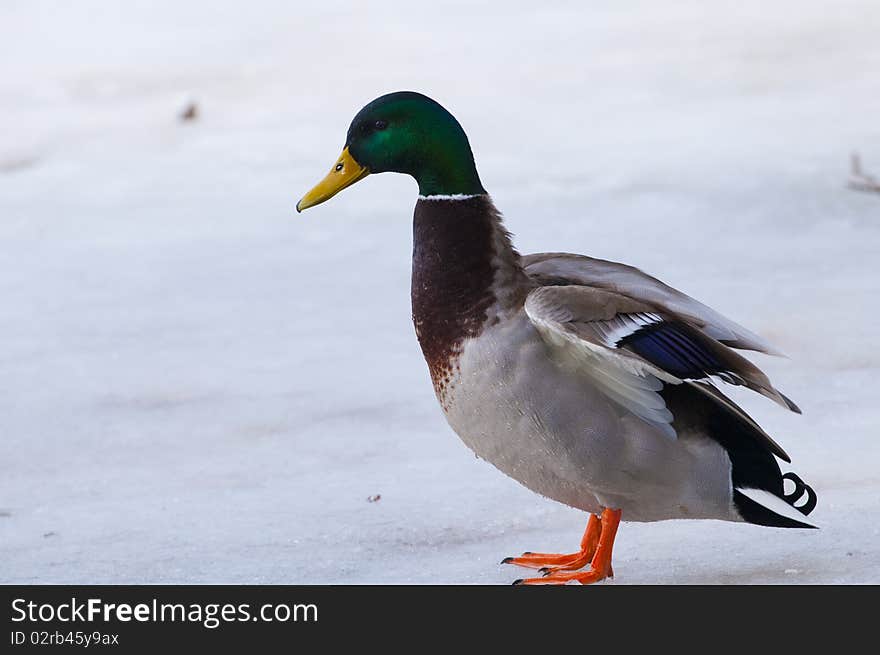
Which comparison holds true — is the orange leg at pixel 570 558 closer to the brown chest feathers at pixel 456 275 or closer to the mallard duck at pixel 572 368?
the mallard duck at pixel 572 368

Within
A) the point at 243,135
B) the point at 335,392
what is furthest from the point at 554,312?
the point at 243,135

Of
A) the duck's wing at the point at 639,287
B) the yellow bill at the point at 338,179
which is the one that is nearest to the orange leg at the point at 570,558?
the duck's wing at the point at 639,287

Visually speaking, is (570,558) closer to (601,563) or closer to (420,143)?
(601,563)

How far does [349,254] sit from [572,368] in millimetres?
3466

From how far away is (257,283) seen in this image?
6215 mm

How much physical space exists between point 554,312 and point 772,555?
0.83 meters

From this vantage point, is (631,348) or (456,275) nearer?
(631,348)

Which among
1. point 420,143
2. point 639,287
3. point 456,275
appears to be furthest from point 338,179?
point 639,287

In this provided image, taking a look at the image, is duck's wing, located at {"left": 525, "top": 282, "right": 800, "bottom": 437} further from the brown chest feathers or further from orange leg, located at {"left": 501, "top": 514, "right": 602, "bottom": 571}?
orange leg, located at {"left": 501, "top": 514, "right": 602, "bottom": 571}

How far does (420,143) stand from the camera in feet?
10.9

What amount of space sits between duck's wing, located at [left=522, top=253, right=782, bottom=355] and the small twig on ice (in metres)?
3.62

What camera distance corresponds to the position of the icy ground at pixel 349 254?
12.3ft

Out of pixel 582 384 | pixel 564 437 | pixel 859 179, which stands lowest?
pixel 859 179

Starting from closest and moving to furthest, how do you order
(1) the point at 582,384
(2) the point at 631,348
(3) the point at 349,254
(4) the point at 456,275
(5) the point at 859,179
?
(2) the point at 631,348 < (1) the point at 582,384 < (4) the point at 456,275 < (3) the point at 349,254 < (5) the point at 859,179
